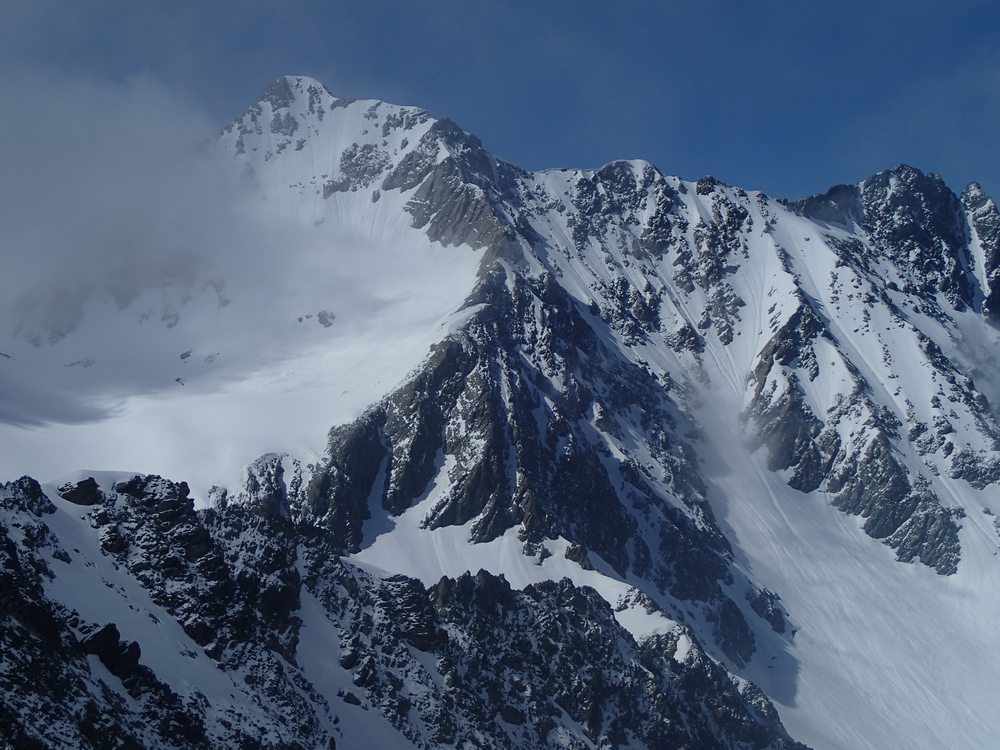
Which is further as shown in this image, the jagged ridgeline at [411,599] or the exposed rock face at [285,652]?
the jagged ridgeline at [411,599]

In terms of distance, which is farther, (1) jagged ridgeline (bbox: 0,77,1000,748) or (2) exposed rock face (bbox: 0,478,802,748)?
(1) jagged ridgeline (bbox: 0,77,1000,748)

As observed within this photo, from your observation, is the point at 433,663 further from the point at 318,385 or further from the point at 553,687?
the point at 318,385

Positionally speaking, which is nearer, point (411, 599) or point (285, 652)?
point (285, 652)

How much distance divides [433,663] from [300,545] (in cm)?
1636

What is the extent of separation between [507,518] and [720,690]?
2067 inches

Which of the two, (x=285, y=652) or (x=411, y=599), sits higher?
(x=411, y=599)

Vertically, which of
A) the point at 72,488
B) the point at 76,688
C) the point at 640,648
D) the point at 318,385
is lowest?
the point at 76,688

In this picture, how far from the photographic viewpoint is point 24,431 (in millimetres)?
184375

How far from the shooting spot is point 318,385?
197 metres

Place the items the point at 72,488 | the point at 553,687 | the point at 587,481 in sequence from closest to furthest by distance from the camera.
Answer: the point at 72,488 < the point at 553,687 < the point at 587,481

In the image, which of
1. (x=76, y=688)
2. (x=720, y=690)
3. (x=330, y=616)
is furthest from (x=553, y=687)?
(x=76, y=688)

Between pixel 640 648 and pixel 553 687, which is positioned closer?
pixel 553 687

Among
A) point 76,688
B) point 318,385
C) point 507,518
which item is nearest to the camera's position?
point 76,688

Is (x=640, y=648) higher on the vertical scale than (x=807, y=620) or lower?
lower
